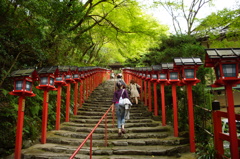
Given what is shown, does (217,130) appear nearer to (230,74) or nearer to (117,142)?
(230,74)

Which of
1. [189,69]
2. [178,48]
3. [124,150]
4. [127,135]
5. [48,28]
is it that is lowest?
[124,150]

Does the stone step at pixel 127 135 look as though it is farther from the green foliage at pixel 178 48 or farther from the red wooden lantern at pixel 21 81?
the green foliage at pixel 178 48

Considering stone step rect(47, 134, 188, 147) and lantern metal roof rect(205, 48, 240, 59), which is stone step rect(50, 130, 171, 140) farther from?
lantern metal roof rect(205, 48, 240, 59)

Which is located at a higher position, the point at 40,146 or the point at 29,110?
the point at 29,110

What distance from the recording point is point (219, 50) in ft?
12.8

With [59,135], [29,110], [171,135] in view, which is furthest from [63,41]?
[171,135]

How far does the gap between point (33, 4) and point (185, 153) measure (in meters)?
7.07

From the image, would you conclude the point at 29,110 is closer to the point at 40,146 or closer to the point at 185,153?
the point at 40,146

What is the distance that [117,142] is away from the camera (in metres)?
6.03

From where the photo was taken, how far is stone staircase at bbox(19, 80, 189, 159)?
5287 millimetres

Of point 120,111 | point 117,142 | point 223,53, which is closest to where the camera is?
point 223,53

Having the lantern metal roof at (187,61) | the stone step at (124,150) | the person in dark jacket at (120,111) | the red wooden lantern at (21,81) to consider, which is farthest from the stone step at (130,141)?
the lantern metal roof at (187,61)

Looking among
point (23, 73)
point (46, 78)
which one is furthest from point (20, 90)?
point (46, 78)

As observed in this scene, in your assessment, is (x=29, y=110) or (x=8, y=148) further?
(x=29, y=110)
